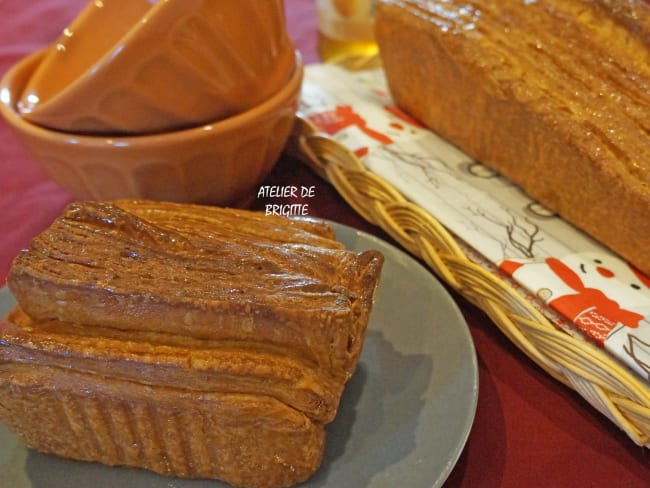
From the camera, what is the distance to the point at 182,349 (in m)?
0.54

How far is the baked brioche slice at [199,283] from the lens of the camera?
1.74 ft

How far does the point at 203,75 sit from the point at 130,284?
12.2 inches

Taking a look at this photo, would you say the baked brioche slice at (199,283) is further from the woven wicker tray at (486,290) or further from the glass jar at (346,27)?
the glass jar at (346,27)

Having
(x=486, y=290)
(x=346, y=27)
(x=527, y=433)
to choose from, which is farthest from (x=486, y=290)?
(x=346, y=27)

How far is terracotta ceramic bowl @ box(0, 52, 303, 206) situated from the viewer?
0.76 metres

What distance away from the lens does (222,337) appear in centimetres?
54

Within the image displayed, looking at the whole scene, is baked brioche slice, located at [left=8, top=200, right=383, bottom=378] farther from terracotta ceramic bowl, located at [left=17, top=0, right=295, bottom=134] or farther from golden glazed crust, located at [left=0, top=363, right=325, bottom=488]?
terracotta ceramic bowl, located at [left=17, top=0, right=295, bottom=134]

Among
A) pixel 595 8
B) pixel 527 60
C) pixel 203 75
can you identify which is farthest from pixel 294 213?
pixel 595 8

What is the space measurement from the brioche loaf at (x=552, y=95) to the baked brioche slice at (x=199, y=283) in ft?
1.10

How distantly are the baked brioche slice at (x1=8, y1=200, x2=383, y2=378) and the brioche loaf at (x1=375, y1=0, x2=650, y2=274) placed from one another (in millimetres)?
336

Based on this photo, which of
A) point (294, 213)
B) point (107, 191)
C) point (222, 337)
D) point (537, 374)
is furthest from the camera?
point (294, 213)

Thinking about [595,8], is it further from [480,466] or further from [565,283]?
[480,466]

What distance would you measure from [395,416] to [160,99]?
453 mm

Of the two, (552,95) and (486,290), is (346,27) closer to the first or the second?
(552,95)
